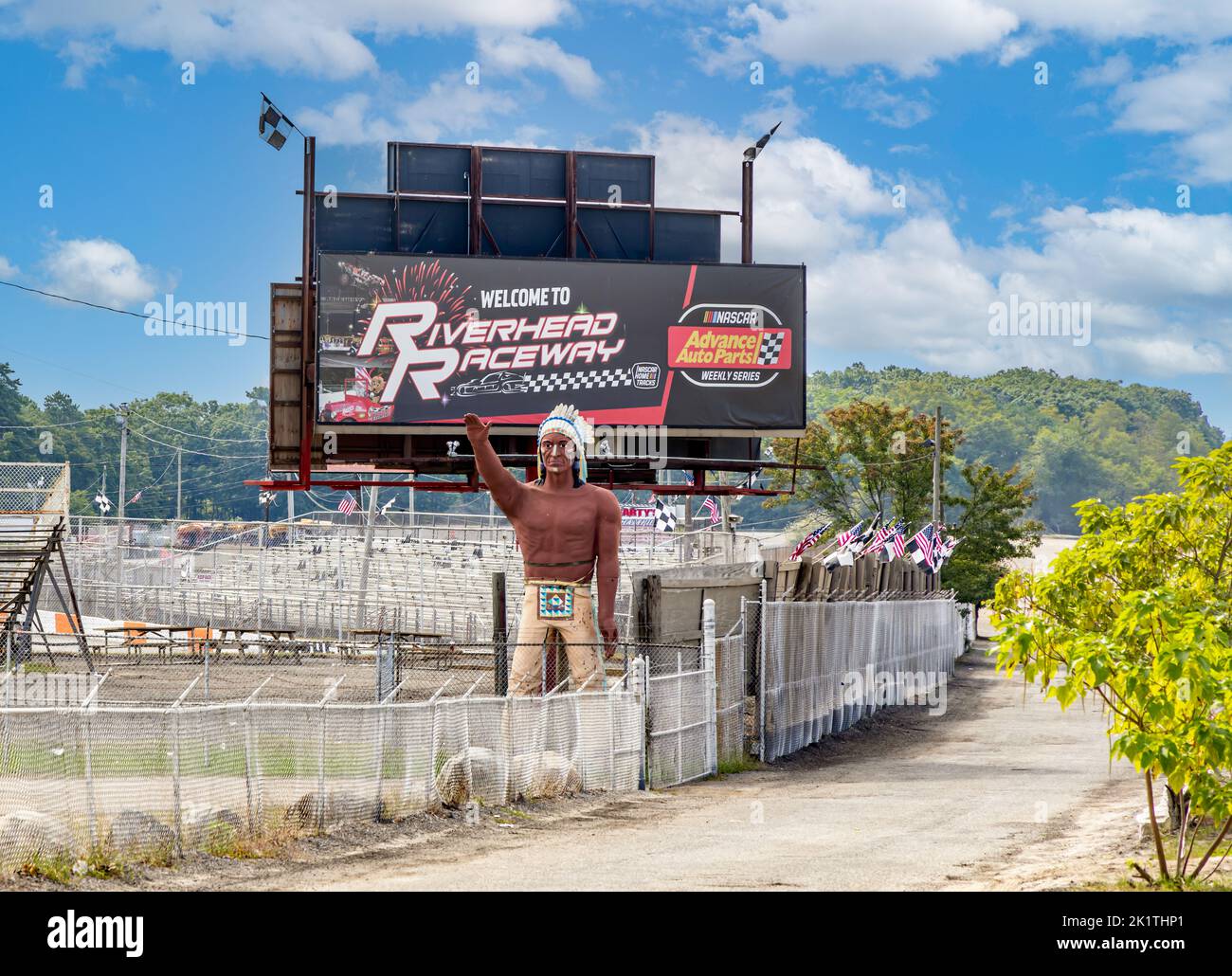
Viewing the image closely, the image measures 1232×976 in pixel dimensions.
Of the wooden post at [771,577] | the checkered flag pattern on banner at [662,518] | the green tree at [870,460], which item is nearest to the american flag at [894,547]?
the checkered flag pattern on banner at [662,518]

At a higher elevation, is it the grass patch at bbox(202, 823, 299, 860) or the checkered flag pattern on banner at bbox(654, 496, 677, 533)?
the checkered flag pattern on banner at bbox(654, 496, 677, 533)

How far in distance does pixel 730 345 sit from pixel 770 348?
2.14 ft

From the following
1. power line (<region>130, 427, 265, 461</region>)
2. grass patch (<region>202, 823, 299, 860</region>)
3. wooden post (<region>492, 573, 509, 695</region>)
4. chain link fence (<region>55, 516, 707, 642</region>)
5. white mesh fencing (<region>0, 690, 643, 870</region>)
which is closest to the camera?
white mesh fencing (<region>0, 690, 643, 870</region>)

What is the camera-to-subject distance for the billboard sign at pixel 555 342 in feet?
79.0

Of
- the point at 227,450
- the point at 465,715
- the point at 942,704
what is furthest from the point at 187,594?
the point at 227,450

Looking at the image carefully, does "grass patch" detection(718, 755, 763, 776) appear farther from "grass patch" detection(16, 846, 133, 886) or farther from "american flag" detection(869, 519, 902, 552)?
"american flag" detection(869, 519, 902, 552)

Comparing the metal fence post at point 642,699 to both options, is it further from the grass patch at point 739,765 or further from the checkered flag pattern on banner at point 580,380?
the checkered flag pattern on banner at point 580,380

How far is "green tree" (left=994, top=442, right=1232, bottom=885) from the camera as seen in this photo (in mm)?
8328

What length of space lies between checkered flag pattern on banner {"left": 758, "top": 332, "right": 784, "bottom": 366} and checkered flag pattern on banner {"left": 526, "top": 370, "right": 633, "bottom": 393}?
2157 mm

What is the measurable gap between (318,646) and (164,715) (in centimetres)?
2666

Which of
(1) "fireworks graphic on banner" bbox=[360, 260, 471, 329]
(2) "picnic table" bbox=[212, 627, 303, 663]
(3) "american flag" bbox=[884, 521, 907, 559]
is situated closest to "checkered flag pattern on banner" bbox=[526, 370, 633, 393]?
(1) "fireworks graphic on banner" bbox=[360, 260, 471, 329]

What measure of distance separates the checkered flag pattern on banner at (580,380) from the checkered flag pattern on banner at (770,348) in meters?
2.16

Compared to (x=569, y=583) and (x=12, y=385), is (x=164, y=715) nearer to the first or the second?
(x=569, y=583)

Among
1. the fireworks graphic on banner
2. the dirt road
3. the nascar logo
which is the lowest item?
the dirt road
